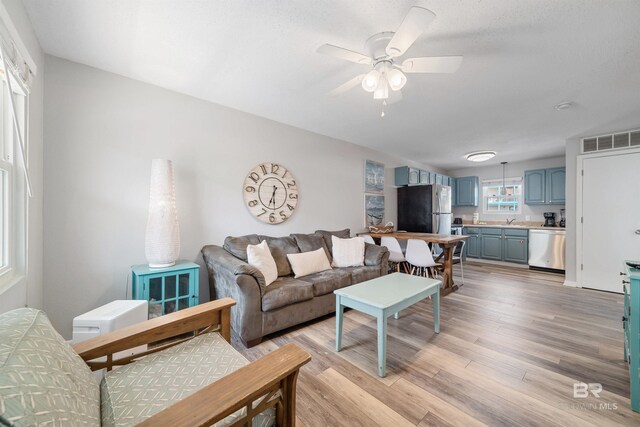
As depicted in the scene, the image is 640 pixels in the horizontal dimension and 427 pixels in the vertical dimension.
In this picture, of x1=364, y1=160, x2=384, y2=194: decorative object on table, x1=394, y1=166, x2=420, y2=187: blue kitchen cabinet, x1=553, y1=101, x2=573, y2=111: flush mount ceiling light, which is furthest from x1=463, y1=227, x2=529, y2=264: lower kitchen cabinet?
x1=553, y1=101, x2=573, y2=111: flush mount ceiling light

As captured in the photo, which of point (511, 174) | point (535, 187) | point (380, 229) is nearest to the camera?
point (380, 229)

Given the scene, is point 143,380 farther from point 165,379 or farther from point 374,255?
point 374,255

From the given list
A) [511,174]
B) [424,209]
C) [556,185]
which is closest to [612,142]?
[556,185]

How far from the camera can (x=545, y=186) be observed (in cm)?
532

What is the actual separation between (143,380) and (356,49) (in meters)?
2.39

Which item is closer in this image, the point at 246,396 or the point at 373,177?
the point at 246,396

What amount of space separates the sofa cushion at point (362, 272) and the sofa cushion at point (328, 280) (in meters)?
0.08

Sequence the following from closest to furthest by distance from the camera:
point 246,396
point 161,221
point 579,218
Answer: point 246,396
point 161,221
point 579,218

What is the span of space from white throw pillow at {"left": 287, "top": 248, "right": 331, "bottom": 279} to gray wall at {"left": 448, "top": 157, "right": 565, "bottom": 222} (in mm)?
5322

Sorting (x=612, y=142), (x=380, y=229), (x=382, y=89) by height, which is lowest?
(x=380, y=229)

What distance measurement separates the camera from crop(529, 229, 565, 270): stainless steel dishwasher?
186 inches

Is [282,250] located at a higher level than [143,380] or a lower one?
higher

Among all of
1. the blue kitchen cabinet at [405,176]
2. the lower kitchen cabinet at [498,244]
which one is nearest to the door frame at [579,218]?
the lower kitchen cabinet at [498,244]

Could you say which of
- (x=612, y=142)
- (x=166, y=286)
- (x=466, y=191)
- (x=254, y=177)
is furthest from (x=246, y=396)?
(x=466, y=191)
